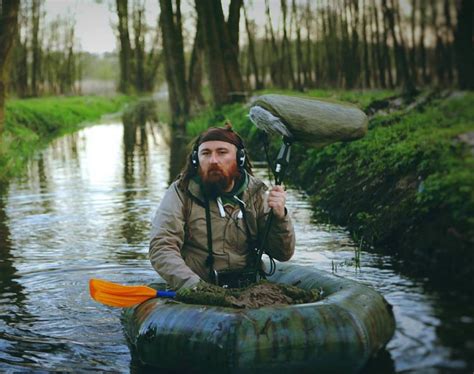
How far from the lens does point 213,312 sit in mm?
4859

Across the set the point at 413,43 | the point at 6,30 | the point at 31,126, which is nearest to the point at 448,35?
the point at 413,43

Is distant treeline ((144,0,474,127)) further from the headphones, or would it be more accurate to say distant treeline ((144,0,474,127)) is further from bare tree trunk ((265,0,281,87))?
the headphones

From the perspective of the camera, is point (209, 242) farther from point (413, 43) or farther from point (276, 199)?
point (413, 43)

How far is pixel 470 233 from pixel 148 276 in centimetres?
288

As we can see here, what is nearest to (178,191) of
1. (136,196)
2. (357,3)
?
(136,196)

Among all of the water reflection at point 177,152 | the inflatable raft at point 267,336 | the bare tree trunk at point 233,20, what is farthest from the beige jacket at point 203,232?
the bare tree trunk at point 233,20

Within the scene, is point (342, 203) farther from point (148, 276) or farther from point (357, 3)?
point (357, 3)

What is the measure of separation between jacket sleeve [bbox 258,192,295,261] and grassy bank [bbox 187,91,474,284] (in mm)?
1683

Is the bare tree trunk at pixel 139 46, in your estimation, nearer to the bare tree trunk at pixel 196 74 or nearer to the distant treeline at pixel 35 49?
the distant treeline at pixel 35 49

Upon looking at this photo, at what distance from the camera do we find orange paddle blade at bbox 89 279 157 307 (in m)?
5.51

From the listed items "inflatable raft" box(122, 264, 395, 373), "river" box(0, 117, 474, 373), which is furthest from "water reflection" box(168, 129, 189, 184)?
"inflatable raft" box(122, 264, 395, 373)

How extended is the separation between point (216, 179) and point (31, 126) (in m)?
23.2

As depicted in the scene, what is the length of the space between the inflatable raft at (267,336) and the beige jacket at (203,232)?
0.54m

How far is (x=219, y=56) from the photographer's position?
23.7 meters
